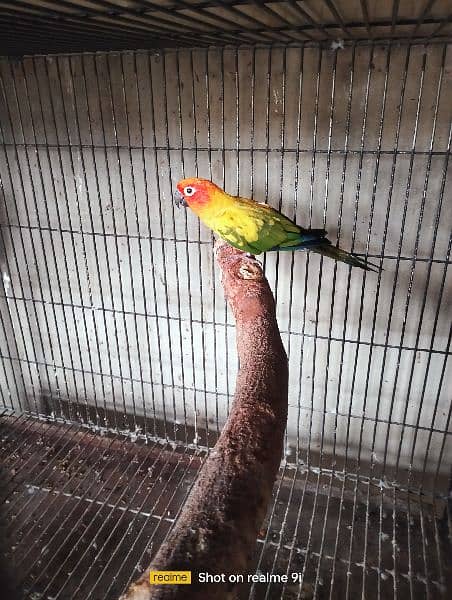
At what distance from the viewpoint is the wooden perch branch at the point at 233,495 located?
32cm

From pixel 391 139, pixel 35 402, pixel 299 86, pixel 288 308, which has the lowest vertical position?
pixel 35 402

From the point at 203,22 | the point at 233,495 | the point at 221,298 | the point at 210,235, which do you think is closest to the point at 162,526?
the point at 221,298

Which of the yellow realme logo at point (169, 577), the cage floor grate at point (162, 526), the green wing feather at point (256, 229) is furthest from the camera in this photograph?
the cage floor grate at point (162, 526)

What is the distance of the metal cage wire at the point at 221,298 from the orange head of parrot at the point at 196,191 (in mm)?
263

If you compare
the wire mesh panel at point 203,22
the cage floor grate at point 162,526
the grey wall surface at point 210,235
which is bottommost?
the cage floor grate at point 162,526

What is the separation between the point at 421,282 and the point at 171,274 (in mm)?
917

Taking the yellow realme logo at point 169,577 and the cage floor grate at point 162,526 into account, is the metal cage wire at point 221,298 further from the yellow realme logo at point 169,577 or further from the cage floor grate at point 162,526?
the yellow realme logo at point 169,577

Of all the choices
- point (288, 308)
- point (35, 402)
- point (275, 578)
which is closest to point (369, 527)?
point (275, 578)

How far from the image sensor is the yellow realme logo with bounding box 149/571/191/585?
309 millimetres

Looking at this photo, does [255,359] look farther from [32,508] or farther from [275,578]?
[32,508]

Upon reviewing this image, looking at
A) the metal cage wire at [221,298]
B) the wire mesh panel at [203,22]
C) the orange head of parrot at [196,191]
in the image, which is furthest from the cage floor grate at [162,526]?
the wire mesh panel at [203,22]

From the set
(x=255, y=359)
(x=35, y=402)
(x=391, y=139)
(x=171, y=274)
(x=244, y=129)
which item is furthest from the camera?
(x=35, y=402)

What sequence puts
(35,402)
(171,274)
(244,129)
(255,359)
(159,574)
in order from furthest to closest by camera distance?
(35,402) < (171,274) < (244,129) < (255,359) < (159,574)

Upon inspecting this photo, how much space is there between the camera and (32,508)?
5.26ft
